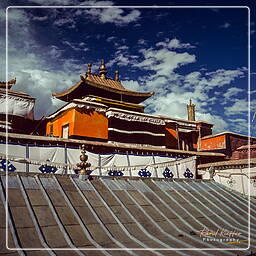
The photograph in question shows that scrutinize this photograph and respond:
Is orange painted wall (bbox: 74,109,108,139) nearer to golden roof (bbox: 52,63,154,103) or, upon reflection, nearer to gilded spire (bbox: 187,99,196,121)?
golden roof (bbox: 52,63,154,103)

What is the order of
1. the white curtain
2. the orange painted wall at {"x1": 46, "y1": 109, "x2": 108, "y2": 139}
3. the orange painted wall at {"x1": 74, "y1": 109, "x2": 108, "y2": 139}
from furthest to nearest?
the white curtain → the orange painted wall at {"x1": 74, "y1": 109, "x2": 108, "y2": 139} → the orange painted wall at {"x1": 46, "y1": 109, "x2": 108, "y2": 139}

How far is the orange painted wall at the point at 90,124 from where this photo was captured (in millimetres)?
19264

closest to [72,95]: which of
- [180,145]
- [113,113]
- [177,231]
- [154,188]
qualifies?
[113,113]

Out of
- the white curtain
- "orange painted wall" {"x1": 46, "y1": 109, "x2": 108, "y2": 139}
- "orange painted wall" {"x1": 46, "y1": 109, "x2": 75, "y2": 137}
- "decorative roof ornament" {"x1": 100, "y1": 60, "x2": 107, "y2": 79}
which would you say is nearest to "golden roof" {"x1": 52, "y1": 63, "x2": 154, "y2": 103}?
"decorative roof ornament" {"x1": 100, "y1": 60, "x2": 107, "y2": 79}

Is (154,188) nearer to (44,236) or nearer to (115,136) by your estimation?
(44,236)

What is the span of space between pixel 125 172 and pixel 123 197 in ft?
27.4

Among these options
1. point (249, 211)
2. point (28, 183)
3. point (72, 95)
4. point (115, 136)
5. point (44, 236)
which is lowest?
point (249, 211)

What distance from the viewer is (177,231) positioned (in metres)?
5.05

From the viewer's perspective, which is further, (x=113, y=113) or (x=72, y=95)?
(x=72, y=95)

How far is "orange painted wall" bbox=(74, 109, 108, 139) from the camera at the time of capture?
63.2 ft

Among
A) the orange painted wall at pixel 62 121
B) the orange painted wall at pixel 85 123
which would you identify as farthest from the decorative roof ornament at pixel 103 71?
the orange painted wall at pixel 85 123

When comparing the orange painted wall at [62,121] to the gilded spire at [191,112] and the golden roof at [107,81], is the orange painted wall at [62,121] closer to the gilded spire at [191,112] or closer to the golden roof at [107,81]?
the golden roof at [107,81]

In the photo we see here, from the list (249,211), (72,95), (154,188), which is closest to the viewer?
(154,188)

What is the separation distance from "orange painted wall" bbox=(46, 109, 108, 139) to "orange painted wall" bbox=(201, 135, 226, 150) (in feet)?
34.5
